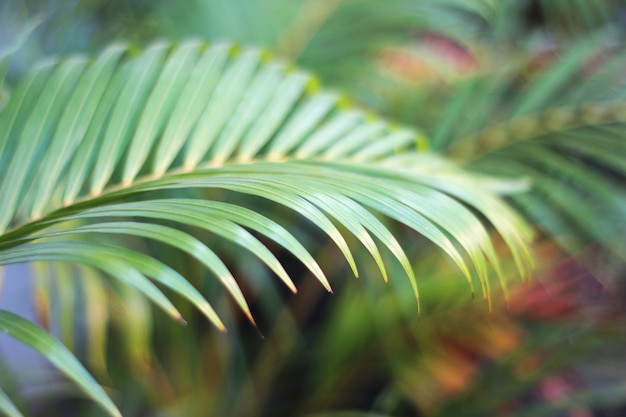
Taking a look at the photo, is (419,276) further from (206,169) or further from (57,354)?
(57,354)

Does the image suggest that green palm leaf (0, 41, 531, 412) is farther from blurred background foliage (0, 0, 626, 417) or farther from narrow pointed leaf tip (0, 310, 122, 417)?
blurred background foliage (0, 0, 626, 417)

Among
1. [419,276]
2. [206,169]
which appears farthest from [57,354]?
[419,276]

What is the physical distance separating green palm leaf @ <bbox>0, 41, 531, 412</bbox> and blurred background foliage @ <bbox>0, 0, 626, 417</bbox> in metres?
0.18

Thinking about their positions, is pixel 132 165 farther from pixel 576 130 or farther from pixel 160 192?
pixel 576 130

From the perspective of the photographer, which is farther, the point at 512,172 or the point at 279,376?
the point at 279,376

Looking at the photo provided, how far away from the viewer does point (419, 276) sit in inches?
29.4

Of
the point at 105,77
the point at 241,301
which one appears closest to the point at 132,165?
the point at 105,77

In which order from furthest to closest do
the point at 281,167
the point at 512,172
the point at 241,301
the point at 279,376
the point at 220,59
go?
1. the point at 279,376
2. the point at 512,172
3. the point at 220,59
4. the point at 281,167
5. the point at 241,301

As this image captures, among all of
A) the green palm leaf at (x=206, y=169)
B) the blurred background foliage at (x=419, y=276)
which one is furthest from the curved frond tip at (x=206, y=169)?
the blurred background foliage at (x=419, y=276)

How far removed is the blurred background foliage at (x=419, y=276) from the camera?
682mm

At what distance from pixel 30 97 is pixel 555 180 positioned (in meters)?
0.59

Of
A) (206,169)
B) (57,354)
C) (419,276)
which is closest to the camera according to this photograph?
(57,354)

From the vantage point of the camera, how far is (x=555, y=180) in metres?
0.72

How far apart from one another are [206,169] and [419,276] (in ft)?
1.26
